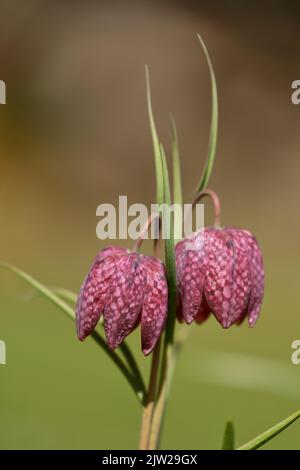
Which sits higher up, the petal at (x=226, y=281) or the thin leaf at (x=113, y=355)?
the petal at (x=226, y=281)

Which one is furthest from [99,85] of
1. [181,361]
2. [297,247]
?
[181,361]

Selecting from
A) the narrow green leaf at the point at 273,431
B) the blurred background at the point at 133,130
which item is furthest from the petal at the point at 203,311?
the blurred background at the point at 133,130

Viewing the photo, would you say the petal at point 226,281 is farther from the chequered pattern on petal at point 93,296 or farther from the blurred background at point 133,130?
the blurred background at point 133,130

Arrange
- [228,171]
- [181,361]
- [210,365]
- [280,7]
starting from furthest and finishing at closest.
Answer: [280,7], [228,171], [181,361], [210,365]

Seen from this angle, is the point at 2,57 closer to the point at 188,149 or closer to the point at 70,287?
the point at 188,149

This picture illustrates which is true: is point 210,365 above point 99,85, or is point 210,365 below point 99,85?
below

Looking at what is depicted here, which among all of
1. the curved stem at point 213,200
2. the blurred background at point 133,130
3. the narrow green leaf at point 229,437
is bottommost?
the narrow green leaf at point 229,437
